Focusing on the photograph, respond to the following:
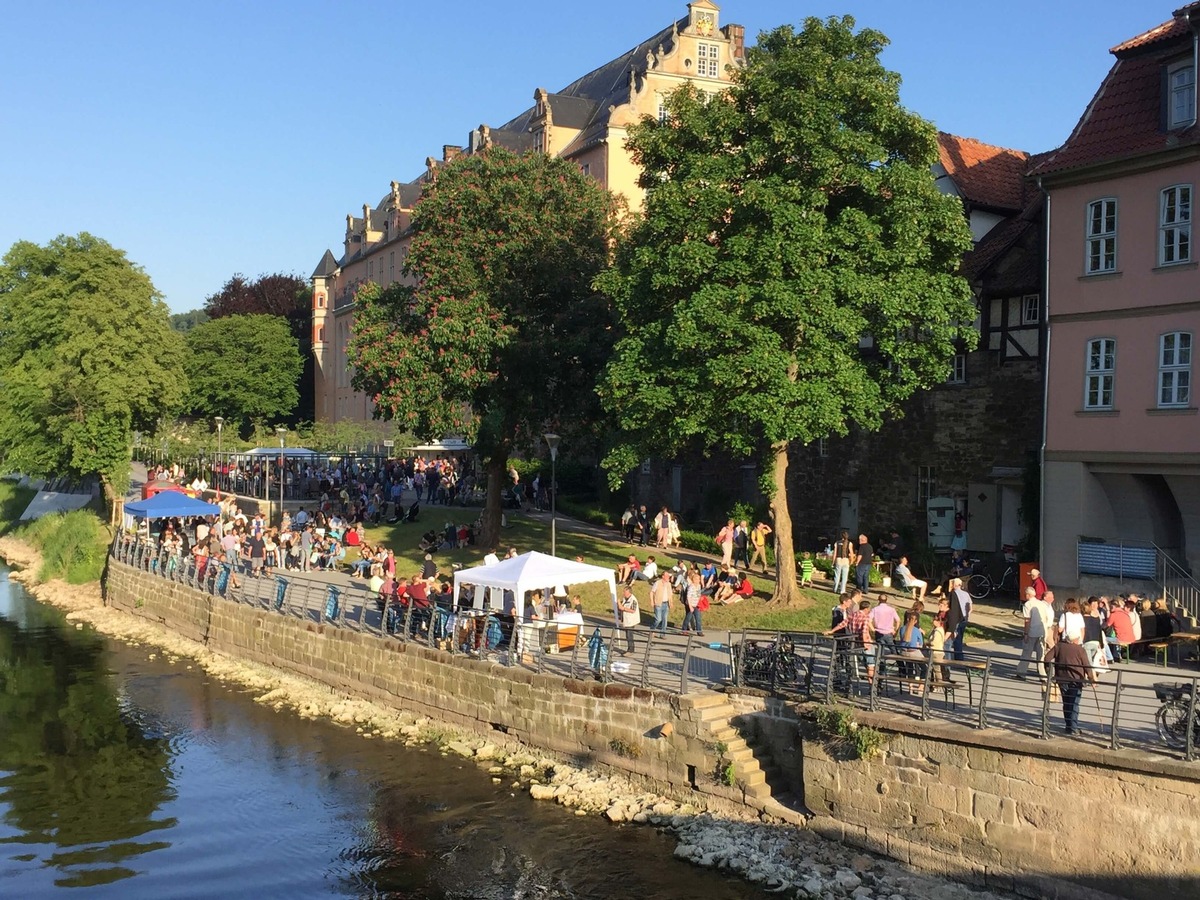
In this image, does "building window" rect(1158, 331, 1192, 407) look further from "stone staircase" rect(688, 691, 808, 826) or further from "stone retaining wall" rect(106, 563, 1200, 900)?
"stone staircase" rect(688, 691, 808, 826)

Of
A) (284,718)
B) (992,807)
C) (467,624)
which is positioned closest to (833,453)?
(467,624)

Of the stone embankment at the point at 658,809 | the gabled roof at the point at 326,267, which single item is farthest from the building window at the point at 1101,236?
the gabled roof at the point at 326,267

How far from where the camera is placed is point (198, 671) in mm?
29344

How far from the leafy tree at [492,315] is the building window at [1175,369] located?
47.6 feet

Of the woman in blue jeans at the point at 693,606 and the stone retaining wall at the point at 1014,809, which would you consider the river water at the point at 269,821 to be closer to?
the stone retaining wall at the point at 1014,809

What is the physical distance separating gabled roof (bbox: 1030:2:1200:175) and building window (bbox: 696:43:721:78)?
31250 mm

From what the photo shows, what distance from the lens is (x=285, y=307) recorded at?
9600 cm

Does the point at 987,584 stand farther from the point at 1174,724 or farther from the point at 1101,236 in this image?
the point at 1174,724

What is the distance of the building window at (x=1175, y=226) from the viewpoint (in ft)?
73.7

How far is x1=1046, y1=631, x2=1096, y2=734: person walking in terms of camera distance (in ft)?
46.9

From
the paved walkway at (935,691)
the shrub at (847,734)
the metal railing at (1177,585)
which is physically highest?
the metal railing at (1177,585)

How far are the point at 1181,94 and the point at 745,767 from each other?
1625cm

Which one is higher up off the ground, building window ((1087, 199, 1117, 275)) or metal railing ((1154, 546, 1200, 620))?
building window ((1087, 199, 1117, 275))

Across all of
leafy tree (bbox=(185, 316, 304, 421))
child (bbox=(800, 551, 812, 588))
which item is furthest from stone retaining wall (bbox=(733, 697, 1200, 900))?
leafy tree (bbox=(185, 316, 304, 421))
